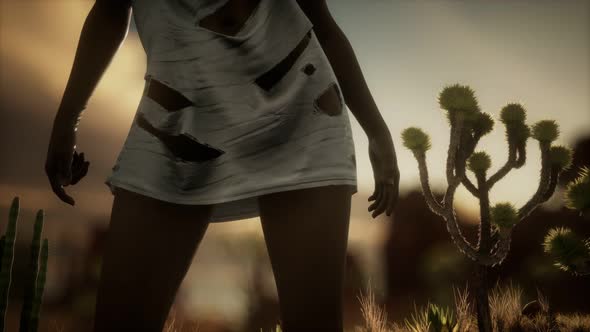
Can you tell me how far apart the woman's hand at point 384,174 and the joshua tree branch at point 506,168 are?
7215mm

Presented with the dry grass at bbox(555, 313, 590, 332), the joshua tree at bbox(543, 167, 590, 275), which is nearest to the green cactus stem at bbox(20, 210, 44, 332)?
the joshua tree at bbox(543, 167, 590, 275)

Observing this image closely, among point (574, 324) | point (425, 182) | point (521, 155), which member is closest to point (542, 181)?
point (521, 155)

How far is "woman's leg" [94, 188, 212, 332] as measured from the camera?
1325mm

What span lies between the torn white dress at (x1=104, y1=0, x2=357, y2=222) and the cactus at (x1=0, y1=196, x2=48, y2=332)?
3375 mm

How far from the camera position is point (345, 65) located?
5.38ft

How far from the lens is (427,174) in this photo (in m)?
8.10

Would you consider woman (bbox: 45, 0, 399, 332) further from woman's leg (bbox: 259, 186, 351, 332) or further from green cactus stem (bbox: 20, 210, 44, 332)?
green cactus stem (bbox: 20, 210, 44, 332)

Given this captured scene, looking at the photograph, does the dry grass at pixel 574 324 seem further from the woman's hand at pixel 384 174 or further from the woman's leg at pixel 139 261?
the woman's leg at pixel 139 261

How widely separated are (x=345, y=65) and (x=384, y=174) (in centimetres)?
36

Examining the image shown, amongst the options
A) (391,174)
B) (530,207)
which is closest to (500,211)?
(530,207)

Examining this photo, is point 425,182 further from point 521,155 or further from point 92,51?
point 92,51

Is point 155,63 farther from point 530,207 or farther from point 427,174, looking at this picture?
point 530,207

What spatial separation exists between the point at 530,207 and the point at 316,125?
8032 millimetres

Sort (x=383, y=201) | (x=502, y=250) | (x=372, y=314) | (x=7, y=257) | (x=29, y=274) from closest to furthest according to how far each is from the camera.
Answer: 1. (x=383, y=201)
2. (x=7, y=257)
3. (x=29, y=274)
4. (x=372, y=314)
5. (x=502, y=250)
